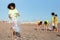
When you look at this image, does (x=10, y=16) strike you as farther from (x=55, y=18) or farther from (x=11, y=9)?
(x=55, y=18)

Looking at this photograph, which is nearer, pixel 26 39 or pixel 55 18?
pixel 26 39

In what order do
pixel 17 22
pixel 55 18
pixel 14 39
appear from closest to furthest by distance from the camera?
pixel 17 22
pixel 14 39
pixel 55 18

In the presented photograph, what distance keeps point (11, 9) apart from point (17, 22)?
2.52 feet

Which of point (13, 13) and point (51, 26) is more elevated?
point (13, 13)

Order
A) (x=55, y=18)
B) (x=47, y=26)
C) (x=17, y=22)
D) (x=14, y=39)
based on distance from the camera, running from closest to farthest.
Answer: (x=17, y=22) → (x=14, y=39) → (x=55, y=18) → (x=47, y=26)

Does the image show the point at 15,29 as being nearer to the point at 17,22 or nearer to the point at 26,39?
the point at 17,22

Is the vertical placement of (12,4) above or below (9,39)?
above

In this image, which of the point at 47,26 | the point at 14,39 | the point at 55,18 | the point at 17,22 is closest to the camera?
the point at 17,22

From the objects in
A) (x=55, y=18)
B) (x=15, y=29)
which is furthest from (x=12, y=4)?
(x=55, y=18)

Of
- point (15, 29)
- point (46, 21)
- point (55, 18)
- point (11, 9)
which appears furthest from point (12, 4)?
point (46, 21)

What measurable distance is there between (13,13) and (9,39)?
6.50ft

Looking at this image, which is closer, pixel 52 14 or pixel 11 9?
A: pixel 11 9

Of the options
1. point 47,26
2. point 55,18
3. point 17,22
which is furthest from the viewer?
point 47,26

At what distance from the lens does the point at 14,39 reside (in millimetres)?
15117
